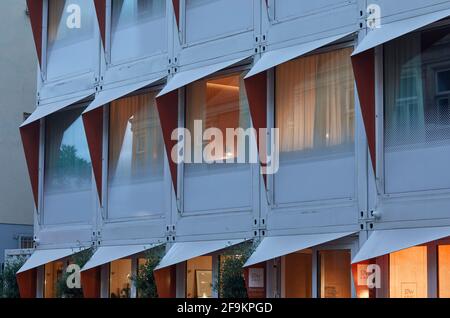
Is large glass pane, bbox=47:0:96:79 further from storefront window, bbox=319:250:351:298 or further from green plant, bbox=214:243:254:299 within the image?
storefront window, bbox=319:250:351:298

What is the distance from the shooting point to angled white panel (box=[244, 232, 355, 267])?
16.9 meters

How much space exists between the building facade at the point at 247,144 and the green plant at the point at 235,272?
0.23 metres

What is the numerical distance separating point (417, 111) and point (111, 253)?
30.0 feet

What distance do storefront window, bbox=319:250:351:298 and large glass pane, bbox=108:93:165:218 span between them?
5.17m

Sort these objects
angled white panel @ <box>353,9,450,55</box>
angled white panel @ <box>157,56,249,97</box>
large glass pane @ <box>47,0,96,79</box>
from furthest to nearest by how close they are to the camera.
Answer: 1. large glass pane @ <box>47,0,96,79</box>
2. angled white panel @ <box>157,56,249,97</box>
3. angled white panel @ <box>353,9,450,55</box>

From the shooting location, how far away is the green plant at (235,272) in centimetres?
1847

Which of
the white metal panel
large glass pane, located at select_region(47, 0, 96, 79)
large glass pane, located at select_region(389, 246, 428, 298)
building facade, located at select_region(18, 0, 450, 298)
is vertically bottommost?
large glass pane, located at select_region(389, 246, 428, 298)

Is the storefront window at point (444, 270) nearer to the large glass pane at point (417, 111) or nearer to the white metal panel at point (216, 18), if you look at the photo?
the large glass pane at point (417, 111)

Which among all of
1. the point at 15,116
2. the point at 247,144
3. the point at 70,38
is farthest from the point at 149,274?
the point at 15,116

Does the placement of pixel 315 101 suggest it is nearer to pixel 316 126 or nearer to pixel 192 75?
pixel 316 126

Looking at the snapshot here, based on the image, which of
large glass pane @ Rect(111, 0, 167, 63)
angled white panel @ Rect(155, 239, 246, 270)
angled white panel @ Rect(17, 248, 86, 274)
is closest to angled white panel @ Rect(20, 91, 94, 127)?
large glass pane @ Rect(111, 0, 167, 63)

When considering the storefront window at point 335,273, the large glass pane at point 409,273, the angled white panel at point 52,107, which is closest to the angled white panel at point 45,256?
the angled white panel at point 52,107

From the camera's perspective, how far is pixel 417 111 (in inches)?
622
